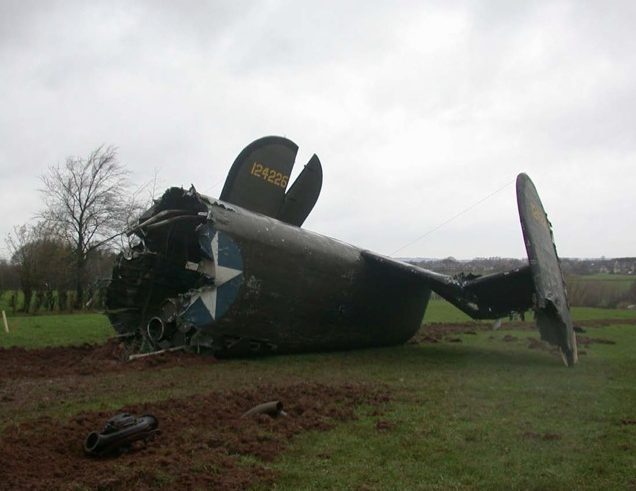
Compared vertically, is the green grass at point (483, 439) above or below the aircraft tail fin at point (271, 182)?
below

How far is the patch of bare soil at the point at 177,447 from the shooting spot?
461 cm

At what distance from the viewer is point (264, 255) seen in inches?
458

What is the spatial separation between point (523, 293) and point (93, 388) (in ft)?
29.8

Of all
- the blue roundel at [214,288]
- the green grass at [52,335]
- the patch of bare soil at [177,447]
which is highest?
the blue roundel at [214,288]

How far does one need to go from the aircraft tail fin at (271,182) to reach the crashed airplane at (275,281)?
0.03 m

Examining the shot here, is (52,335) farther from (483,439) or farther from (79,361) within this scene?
(483,439)

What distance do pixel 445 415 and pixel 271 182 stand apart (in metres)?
8.76

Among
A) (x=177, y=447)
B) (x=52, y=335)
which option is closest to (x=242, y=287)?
(x=177, y=447)

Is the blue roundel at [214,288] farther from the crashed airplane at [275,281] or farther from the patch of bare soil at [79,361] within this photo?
the patch of bare soil at [79,361]

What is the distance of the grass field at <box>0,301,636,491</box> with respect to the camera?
16.2 ft

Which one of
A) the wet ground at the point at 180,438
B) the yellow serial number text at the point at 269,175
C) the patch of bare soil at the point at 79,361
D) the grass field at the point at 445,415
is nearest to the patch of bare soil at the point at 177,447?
the wet ground at the point at 180,438

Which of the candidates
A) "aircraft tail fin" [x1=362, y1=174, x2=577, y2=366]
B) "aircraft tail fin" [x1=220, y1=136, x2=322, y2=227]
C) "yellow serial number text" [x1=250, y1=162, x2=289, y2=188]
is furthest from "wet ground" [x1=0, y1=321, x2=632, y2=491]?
"yellow serial number text" [x1=250, y1=162, x2=289, y2=188]

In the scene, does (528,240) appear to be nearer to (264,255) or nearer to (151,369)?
(264,255)

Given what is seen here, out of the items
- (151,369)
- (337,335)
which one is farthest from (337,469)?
(337,335)
